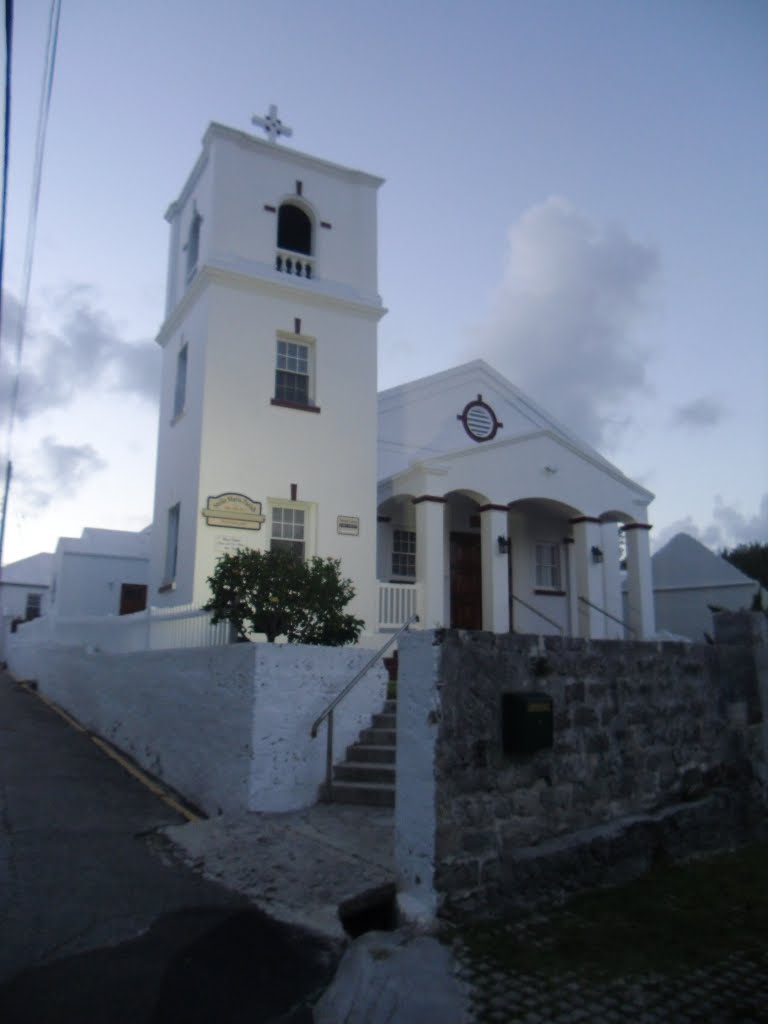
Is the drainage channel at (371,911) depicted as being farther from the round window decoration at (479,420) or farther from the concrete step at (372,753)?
the round window decoration at (479,420)

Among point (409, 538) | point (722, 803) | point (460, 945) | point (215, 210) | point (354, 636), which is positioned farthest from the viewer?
point (409, 538)

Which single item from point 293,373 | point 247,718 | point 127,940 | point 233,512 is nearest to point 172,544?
point 233,512

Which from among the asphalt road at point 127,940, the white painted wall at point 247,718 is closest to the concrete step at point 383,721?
the white painted wall at point 247,718

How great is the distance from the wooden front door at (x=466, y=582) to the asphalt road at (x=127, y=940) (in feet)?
31.5

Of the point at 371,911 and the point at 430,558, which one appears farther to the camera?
the point at 430,558

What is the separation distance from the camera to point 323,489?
13594mm

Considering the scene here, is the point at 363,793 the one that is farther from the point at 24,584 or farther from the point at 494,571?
the point at 24,584

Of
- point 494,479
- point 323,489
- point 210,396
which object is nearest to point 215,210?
point 210,396

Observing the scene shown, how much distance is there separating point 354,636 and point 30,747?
4995 millimetres

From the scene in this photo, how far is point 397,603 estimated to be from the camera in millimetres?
13773

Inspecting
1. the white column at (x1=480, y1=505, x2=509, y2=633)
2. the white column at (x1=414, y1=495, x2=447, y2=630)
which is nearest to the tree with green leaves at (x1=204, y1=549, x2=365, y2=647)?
the white column at (x1=414, y1=495, x2=447, y2=630)

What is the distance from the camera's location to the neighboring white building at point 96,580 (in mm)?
22000

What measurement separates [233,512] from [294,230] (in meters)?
6.02

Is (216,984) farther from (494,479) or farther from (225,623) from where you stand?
(494,479)
